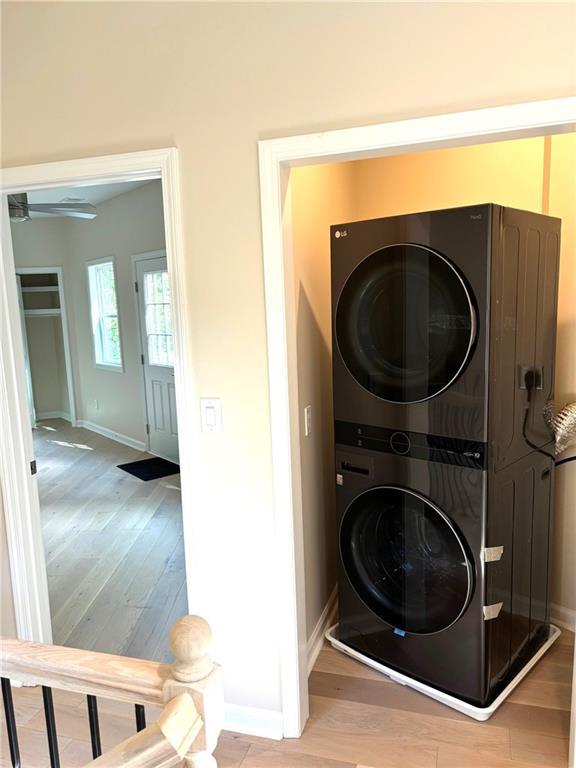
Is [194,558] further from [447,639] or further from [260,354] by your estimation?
[447,639]

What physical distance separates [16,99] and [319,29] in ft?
3.57

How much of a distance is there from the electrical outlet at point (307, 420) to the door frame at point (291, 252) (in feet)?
1.15

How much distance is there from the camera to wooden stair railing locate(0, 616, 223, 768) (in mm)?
890

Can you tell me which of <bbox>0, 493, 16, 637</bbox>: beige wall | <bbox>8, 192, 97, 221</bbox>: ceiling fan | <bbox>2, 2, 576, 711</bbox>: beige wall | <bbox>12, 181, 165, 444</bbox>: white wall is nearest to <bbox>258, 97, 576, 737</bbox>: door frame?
<bbox>2, 2, 576, 711</bbox>: beige wall

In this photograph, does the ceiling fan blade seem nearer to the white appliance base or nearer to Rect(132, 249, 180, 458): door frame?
Rect(132, 249, 180, 458): door frame

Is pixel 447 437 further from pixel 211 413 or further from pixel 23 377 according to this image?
pixel 23 377

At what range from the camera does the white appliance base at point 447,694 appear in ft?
6.66

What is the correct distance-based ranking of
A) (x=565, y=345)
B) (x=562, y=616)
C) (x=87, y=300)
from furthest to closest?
(x=87, y=300) < (x=562, y=616) < (x=565, y=345)

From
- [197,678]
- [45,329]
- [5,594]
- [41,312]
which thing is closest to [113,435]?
[45,329]

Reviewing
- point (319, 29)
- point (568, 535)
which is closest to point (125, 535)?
point (568, 535)

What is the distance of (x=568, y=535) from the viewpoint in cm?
255

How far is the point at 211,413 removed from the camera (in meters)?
1.92

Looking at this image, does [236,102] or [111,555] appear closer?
[236,102]

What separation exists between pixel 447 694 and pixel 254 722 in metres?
0.74
